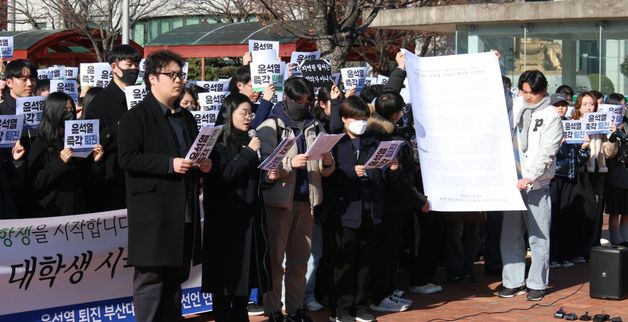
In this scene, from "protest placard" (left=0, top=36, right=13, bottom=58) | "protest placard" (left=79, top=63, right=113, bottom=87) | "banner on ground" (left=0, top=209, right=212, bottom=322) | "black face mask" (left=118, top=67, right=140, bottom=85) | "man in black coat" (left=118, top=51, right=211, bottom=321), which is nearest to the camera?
"man in black coat" (left=118, top=51, right=211, bottom=321)

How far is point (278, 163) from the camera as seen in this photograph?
300 inches

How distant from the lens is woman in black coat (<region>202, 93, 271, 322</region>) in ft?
24.2

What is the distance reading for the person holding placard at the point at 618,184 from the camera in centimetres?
1289

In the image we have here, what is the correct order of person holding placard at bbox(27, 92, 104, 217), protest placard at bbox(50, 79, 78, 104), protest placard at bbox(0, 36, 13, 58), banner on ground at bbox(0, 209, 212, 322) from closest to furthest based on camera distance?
banner on ground at bbox(0, 209, 212, 322) → person holding placard at bbox(27, 92, 104, 217) → protest placard at bbox(50, 79, 78, 104) → protest placard at bbox(0, 36, 13, 58)

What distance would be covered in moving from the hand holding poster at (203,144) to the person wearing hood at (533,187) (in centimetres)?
374

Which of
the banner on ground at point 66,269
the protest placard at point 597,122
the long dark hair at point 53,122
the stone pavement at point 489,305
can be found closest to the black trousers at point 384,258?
the stone pavement at point 489,305

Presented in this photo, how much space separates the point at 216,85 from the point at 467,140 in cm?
292

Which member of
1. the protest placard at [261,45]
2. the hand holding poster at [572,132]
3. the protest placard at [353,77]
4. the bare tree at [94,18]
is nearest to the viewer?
the protest placard at [261,45]

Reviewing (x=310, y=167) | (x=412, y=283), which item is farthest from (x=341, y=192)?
(x=412, y=283)

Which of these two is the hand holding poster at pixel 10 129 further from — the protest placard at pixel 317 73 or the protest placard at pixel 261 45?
the protest placard at pixel 261 45

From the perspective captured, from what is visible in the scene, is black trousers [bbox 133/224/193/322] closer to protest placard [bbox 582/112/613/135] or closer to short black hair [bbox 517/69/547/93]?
short black hair [bbox 517/69/547/93]

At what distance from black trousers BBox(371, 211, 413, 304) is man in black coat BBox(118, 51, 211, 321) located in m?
2.71

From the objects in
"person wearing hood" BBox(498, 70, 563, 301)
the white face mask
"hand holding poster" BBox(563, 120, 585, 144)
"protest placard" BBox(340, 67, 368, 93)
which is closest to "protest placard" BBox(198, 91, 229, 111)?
the white face mask

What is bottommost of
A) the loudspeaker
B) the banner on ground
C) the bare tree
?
the loudspeaker
